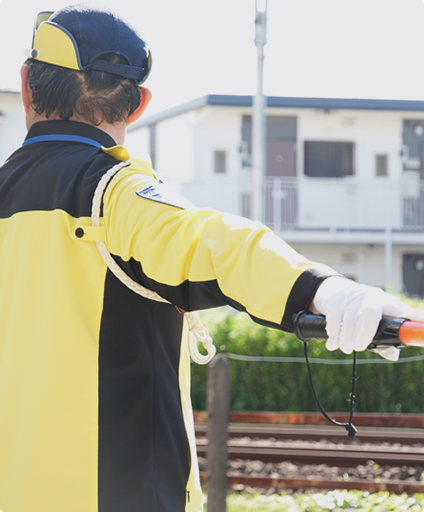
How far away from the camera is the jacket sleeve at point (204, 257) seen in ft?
3.56

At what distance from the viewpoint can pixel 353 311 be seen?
1016 mm

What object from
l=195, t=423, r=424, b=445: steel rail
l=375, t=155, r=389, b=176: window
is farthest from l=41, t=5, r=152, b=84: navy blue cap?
l=375, t=155, r=389, b=176: window

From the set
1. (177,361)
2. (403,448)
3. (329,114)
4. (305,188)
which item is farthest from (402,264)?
(177,361)

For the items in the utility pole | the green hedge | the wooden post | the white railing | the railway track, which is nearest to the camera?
the wooden post

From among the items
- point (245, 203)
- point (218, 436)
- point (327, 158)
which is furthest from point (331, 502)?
point (327, 158)

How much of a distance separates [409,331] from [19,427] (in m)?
0.85

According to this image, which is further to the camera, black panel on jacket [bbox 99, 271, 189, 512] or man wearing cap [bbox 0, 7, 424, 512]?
black panel on jacket [bbox 99, 271, 189, 512]

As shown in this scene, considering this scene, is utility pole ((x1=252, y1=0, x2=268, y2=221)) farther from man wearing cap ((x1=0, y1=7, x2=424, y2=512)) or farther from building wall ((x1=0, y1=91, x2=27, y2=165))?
man wearing cap ((x1=0, y1=7, x2=424, y2=512))

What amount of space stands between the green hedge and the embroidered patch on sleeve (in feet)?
22.3

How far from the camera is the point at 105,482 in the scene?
1.31 metres

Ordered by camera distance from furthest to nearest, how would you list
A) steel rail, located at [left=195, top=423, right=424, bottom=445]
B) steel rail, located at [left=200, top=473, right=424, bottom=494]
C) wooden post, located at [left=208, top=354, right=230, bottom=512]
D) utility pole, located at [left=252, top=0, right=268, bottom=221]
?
utility pole, located at [left=252, top=0, right=268, bottom=221]
steel rail, located at [left=195, top=423, right=424, bottom=445]
steel rail, located at [left=200, top=473, right=424, bottom=494]
wooden post, located at [left=208, top=354, right=230, bottom=512]

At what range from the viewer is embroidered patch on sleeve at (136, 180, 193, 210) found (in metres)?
1.23

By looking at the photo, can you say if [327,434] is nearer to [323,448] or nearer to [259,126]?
[323,448]

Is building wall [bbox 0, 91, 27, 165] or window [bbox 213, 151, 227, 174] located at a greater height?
building wall [bbox 0, 91, 27, 165]
